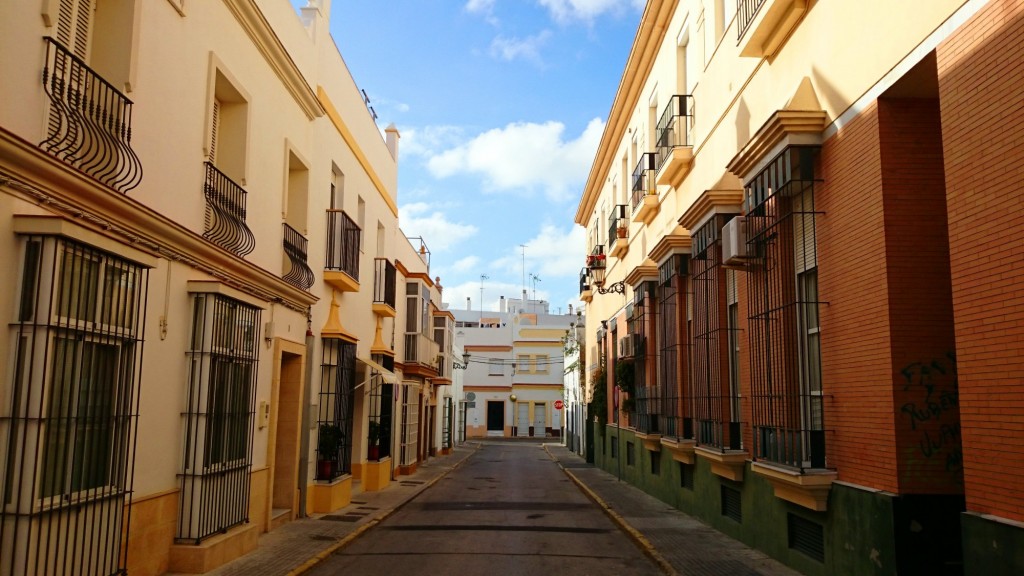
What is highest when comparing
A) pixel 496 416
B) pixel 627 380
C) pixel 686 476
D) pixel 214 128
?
pixel 214 128

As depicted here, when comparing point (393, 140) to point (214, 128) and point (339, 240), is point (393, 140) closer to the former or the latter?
point (339, 240)

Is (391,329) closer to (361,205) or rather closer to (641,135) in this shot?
(361,205)

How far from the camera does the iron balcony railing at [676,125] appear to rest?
14.3m

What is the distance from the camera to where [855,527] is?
23.8 ft

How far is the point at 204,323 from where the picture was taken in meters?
8.58

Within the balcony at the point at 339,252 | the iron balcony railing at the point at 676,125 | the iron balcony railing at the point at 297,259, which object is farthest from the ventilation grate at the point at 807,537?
the balcony at the point at 339,252

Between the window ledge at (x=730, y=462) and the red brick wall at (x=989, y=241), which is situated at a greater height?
the red brick wall at (x=989, y=241)

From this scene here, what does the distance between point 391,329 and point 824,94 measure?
1477 cm

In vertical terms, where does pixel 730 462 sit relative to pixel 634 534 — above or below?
above

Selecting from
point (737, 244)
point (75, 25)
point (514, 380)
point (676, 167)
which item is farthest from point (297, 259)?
point (514, 380)

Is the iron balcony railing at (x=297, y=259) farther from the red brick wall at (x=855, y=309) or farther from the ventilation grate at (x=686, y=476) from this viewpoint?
the red brick wall at (x=855, y=309)

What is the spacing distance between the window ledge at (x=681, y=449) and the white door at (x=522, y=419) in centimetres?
4266

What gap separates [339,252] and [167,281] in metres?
6.64

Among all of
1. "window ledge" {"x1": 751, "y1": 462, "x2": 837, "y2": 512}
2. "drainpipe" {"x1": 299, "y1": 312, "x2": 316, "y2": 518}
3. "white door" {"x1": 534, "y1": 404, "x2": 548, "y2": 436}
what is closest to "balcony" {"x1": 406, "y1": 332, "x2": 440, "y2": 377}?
"drainpipe" {"x1": 299, "y1": 312, "x2": 316, "y2": 518}
